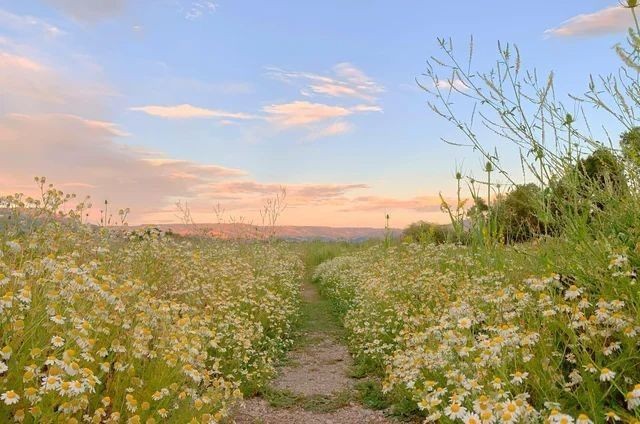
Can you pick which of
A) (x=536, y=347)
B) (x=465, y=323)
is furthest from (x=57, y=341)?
(x=536, y=347)

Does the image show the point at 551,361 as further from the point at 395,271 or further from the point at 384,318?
the point at 395,271

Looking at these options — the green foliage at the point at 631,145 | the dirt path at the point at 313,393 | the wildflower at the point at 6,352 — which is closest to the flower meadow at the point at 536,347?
the dirt path at the point at 313,393

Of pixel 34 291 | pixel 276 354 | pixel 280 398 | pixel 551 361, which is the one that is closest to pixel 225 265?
pixel 276 354

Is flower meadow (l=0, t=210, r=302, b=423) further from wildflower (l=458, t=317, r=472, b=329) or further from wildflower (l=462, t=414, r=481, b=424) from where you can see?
wildflower (l=458, t=317, r=472, b=329)

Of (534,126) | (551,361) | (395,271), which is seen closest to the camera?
(551,361)

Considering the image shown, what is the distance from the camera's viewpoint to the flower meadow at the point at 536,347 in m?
3.12

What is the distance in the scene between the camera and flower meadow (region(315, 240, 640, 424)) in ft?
10.2

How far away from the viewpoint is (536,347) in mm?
3908

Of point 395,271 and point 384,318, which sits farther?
point 395,271

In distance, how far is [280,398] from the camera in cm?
579

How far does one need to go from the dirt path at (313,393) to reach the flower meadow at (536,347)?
1.66 feet

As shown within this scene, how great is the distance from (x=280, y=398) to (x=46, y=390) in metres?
3.39

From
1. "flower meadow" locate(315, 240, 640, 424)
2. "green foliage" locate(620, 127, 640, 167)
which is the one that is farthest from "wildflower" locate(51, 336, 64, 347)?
"green foliage" locate(620, 127, 640, 167)

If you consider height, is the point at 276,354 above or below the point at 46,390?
below
